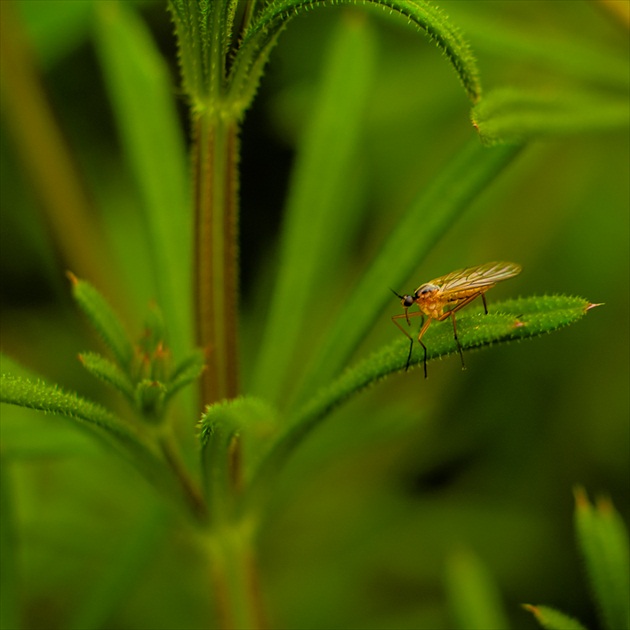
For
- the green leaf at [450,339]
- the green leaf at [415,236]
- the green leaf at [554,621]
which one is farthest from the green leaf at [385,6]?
the green leaf at [554,621]

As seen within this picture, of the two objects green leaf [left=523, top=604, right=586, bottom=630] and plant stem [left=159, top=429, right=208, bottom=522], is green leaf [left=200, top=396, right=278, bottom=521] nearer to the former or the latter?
plant stem [left=159, top=429, right=208, bottom=522]

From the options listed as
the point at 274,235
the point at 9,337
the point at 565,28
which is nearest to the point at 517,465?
the point at 274,235

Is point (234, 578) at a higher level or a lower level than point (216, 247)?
lower

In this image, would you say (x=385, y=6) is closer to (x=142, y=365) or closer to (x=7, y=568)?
(x=142, y=365)

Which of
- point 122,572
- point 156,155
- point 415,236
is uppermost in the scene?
point 156,155

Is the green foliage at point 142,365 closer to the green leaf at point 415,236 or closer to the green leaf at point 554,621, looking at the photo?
the green leaf at point 415,236

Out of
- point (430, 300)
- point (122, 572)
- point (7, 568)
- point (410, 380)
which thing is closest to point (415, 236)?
point (430, 300)
